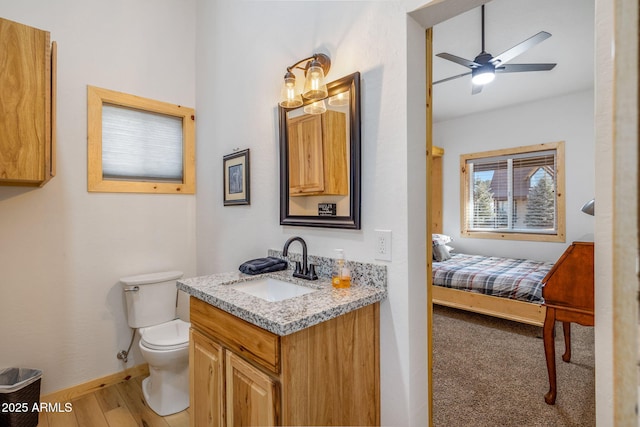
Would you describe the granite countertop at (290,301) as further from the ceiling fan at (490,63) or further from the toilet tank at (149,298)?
the ceiling fan at (490,63)

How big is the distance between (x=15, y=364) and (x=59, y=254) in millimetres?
722

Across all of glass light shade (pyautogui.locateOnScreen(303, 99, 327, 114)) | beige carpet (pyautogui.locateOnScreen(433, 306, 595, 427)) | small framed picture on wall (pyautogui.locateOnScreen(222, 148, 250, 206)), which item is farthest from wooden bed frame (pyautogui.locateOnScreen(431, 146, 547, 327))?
small framed picture on wall (pyautogui.locateOnScreen(222, 148, 250, 206))

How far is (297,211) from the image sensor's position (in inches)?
69.9

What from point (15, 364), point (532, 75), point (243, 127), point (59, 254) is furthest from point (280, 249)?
point (532, 75)

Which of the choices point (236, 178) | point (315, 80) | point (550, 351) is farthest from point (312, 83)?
point (550, 351)

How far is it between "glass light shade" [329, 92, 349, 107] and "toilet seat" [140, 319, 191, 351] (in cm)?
173

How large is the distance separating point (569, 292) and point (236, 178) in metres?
2.29

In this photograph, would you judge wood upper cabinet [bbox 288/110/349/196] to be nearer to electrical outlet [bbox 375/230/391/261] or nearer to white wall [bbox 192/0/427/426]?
white wall [bbox 192/0/427/426]

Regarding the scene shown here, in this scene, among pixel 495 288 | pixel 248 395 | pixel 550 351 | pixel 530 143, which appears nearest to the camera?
pixel 248 395

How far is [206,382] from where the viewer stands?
145cm

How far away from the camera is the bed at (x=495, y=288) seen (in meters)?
2.97

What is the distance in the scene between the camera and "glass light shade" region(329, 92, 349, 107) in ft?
4.94

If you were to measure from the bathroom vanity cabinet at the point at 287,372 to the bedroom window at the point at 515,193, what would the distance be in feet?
13.9

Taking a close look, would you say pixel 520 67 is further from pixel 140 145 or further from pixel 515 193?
pixel 140 145
